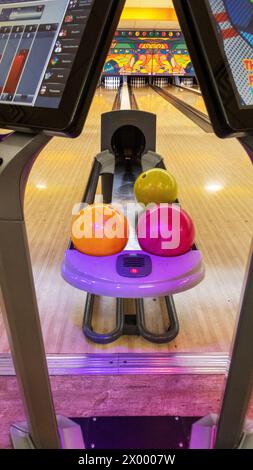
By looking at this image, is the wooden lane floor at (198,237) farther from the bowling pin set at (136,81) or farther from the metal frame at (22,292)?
the bowling pin set at (136,81)

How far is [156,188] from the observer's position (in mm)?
1750

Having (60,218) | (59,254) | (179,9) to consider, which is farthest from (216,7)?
(60,218)

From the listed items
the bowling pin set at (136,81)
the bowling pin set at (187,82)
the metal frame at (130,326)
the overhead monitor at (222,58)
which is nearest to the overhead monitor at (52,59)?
the overhead monitor at (222,58)

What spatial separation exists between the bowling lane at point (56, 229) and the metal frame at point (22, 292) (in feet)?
1.79

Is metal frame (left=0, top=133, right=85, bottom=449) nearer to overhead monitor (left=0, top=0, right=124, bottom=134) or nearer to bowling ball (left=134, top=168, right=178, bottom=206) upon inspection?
overhead monitor (left=0, top=0, right=124, bottom=134)

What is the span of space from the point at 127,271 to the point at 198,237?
Answer: 126 centimetres

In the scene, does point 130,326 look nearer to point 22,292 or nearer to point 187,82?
point 22,292

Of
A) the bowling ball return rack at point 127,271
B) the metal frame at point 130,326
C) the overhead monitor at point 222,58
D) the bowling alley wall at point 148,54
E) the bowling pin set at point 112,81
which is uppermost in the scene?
the bowling alley wall at point 148,54

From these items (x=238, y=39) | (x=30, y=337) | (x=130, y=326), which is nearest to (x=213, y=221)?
(x=130, y=326)

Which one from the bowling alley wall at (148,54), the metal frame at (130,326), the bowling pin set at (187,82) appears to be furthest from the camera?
the bowling pin set at (187,82)

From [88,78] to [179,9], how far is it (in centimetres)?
16

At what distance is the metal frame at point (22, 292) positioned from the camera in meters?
0.66
